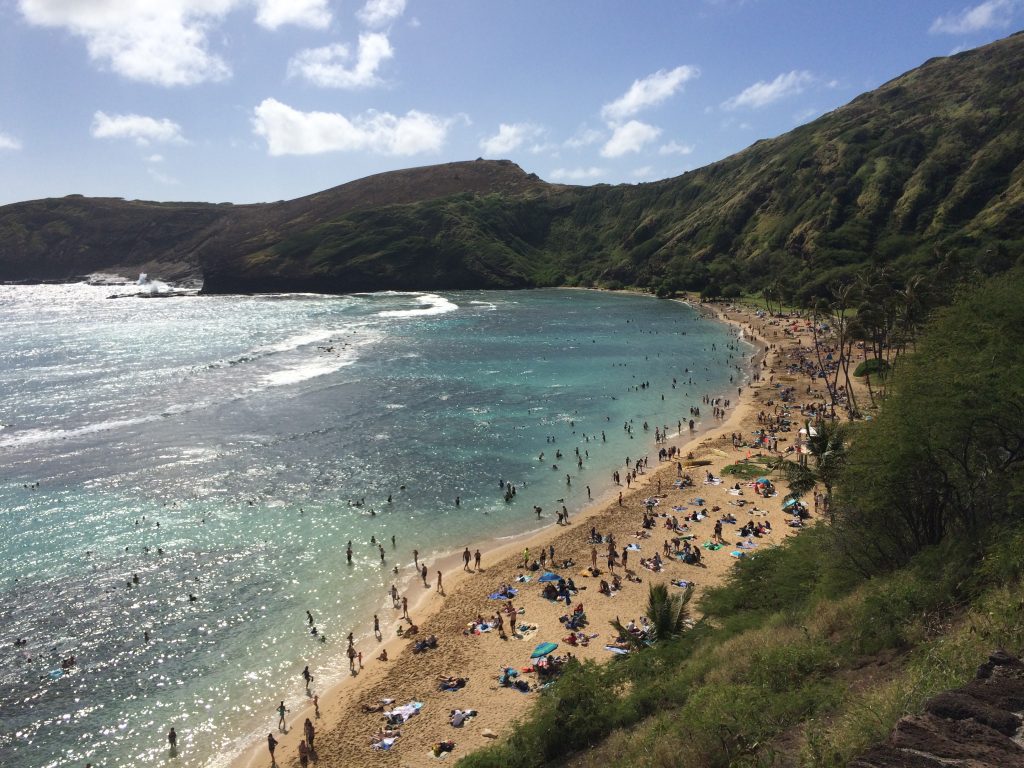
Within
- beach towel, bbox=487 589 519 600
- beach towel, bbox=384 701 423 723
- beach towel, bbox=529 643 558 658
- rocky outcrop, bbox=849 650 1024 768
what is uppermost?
rocky outcrop, bbox=849 650 1024 768

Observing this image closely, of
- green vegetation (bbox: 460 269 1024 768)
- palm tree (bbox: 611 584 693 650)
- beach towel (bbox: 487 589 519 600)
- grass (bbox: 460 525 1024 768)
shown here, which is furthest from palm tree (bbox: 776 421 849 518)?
beach towel (bbox: 487 589 519 600)

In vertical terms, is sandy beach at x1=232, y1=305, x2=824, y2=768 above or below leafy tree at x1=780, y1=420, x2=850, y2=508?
below

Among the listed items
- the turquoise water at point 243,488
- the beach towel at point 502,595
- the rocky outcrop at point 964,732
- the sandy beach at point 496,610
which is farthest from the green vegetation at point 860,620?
the turquoise water at point 243,488

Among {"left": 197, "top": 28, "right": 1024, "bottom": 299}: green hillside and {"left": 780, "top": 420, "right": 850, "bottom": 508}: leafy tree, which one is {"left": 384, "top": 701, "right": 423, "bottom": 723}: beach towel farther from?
{"left": 197, "top": 28, "right": 1024, "bottom": 299}: green hillside

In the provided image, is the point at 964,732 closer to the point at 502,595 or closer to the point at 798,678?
the point at 798,678

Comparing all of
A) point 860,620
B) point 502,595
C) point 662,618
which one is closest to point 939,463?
point 860,620
